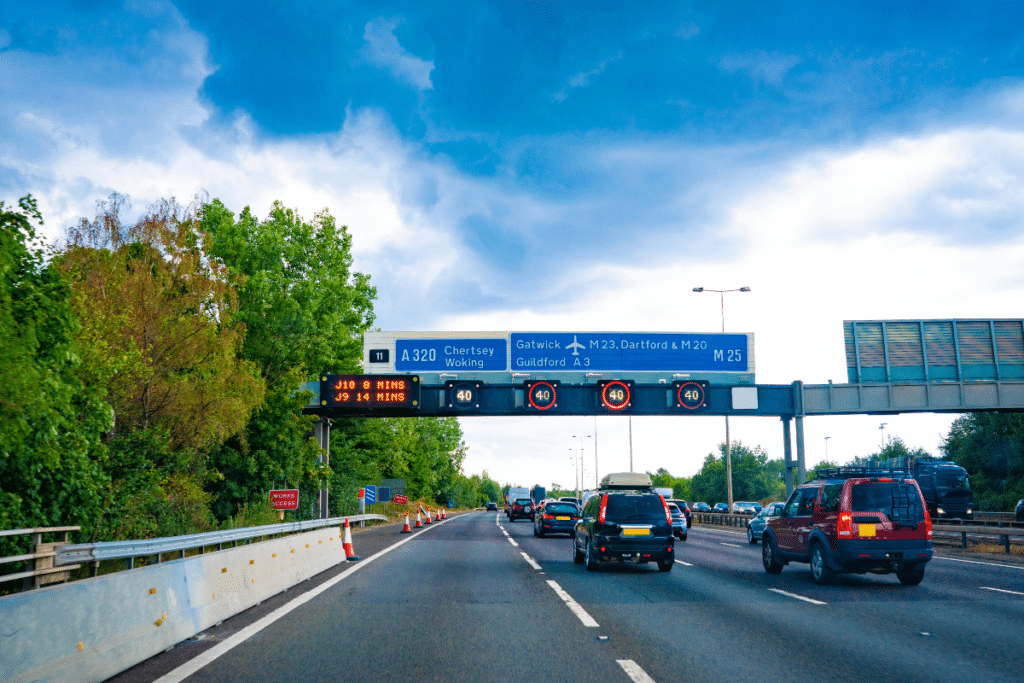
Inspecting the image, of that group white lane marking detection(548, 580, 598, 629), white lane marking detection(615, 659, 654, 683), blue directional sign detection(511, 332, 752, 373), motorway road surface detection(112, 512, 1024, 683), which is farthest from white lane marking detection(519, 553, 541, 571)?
white lane marking detection(615, 659, 654, 683)

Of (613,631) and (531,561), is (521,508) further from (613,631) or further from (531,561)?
(613,631)

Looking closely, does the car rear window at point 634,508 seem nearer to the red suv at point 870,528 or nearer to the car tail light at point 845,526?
the red suv at point 870,528

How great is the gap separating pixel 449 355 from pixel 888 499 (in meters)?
19.6

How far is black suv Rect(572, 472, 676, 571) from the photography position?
17016 millimetres

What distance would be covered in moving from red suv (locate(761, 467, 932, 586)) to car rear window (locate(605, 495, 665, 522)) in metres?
3.26

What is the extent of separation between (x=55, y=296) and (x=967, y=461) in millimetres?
75405

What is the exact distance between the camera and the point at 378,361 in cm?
3203

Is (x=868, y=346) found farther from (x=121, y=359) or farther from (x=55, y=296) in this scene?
(x=55, y=296)

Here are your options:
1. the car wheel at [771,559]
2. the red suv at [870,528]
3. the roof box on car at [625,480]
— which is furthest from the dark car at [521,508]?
the red suv at [870,528]

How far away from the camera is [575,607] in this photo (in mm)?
11445

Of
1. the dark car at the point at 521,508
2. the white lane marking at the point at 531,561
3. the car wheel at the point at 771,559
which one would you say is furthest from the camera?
the dark car at the point at 521,508

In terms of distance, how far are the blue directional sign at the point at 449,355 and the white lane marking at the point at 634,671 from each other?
79.6ft

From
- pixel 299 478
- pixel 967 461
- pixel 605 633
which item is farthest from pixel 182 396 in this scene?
pixel 967 461

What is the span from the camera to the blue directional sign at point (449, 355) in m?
31.7
